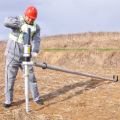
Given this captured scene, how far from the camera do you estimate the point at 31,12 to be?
3.59 metres

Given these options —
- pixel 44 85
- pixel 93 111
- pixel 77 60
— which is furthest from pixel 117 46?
pixel 93 111

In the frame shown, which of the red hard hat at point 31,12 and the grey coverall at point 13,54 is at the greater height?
the red hard hat at point 31,12

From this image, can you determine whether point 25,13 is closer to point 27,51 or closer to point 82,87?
point 27,51

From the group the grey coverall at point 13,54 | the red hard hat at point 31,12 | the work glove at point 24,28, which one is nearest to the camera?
the work glove at point 24,28

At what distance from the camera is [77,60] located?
14867 millimetres

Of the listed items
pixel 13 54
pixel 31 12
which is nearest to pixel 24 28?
pixel 31 12

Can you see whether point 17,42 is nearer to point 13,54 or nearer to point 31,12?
point 13,54

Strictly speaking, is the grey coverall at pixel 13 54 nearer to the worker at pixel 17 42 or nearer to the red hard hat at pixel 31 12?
the worker at pixel 17 42

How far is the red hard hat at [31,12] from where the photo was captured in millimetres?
3604

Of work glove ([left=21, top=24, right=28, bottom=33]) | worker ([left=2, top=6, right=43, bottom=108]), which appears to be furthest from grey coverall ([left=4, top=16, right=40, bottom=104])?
work glove ([left=21, top=24, right=28, bottom=33])

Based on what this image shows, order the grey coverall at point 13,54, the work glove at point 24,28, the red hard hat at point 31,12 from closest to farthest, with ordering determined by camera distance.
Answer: the work glove at point 24,28
the red hard hat at point 31,12
the grey coverall at point 13,54

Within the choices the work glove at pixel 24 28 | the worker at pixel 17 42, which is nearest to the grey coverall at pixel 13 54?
the worker at pixel 17 42

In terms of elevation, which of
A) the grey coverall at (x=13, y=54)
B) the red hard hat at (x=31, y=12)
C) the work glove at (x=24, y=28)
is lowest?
the grey coverall at (x=13, y=54)

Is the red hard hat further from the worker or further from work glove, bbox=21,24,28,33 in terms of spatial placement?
work glove, bbox=21,24,28,33
